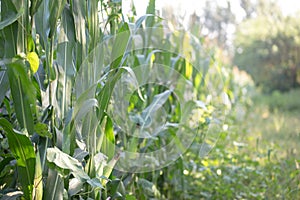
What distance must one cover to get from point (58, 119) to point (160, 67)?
122cm

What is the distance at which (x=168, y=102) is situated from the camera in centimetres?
223

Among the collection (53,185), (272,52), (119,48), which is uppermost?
(119,48)

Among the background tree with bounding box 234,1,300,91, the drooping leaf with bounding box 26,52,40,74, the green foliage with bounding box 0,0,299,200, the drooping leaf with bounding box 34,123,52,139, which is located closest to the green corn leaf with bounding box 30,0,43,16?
the green foliage with bounding box 0,0,299,200

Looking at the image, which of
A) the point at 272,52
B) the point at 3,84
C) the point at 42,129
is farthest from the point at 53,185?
the point at 272,52

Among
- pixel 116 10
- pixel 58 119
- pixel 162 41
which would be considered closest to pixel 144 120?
pixel 116 10

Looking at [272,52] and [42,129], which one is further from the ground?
[42,129]

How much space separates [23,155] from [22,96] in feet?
0.42

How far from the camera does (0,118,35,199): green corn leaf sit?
3.09ft

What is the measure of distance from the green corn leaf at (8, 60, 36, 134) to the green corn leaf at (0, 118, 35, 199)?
52 millimetres

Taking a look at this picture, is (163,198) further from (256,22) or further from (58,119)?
(256,22)

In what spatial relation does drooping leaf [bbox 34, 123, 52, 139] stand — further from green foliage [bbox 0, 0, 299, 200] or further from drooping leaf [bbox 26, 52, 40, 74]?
drooping leaf [bbox 26, 52, 40, 74]

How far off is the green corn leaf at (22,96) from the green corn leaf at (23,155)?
0.05 m

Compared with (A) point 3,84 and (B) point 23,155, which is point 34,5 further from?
(B) point 23,155

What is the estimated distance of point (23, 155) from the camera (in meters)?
0.99
